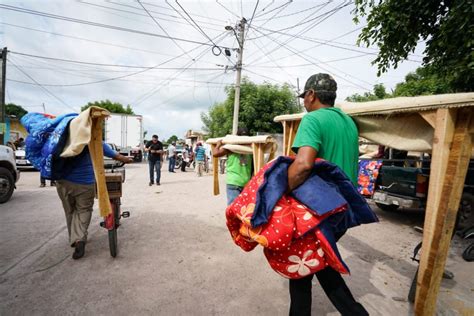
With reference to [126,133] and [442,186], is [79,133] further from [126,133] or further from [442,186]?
[126,133]

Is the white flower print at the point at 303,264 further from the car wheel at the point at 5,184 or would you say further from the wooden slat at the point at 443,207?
the car wheel at the point at 5,184

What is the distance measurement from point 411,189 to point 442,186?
4107 millimetres

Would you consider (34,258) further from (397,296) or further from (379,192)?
(379,192)

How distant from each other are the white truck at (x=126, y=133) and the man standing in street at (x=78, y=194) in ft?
61.2

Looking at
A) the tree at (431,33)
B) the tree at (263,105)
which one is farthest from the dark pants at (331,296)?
the tree at (263,105)

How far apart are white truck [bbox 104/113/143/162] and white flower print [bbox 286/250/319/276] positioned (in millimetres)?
21367

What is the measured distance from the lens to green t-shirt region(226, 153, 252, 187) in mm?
3820

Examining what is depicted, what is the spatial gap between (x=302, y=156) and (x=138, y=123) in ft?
73.6

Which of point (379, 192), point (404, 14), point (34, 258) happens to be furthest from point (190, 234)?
point (404, 14)

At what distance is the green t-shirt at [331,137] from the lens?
1.62 m

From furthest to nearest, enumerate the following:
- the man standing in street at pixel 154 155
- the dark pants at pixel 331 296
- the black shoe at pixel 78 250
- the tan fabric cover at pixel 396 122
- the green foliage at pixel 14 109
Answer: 1. the green foliage at pixel 14 109
2. the man standing in street at pixel 154 155
3. the black shoe at pixel 78 250
4. the tan fabric cover at pixel 396 122
5. the dark pants at pixel 331 296

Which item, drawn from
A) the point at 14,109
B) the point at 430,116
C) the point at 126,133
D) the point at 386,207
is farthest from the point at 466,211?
the point at 14,109

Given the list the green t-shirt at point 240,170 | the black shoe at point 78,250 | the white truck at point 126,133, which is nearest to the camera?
the black shoe at point 78,250

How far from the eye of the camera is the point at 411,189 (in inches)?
210
